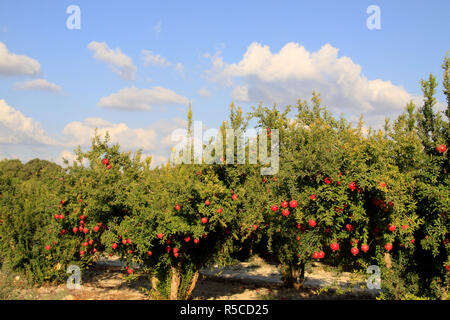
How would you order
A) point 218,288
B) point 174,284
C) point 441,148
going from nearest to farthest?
point 441,148
point 174,284
point 218,288

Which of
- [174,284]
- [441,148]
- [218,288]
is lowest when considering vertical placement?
[218,288]

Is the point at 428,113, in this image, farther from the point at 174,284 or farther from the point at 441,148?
the point at 174,284

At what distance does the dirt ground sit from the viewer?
10289 mm

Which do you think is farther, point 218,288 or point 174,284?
point 218,288

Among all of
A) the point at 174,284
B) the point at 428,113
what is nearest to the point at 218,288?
the point at 174,284

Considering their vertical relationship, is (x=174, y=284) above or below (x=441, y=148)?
below

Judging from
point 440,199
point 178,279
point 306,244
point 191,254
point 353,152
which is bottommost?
point 178,279

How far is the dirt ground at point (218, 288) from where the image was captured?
10.3 meters

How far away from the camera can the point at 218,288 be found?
12117 millimetres
